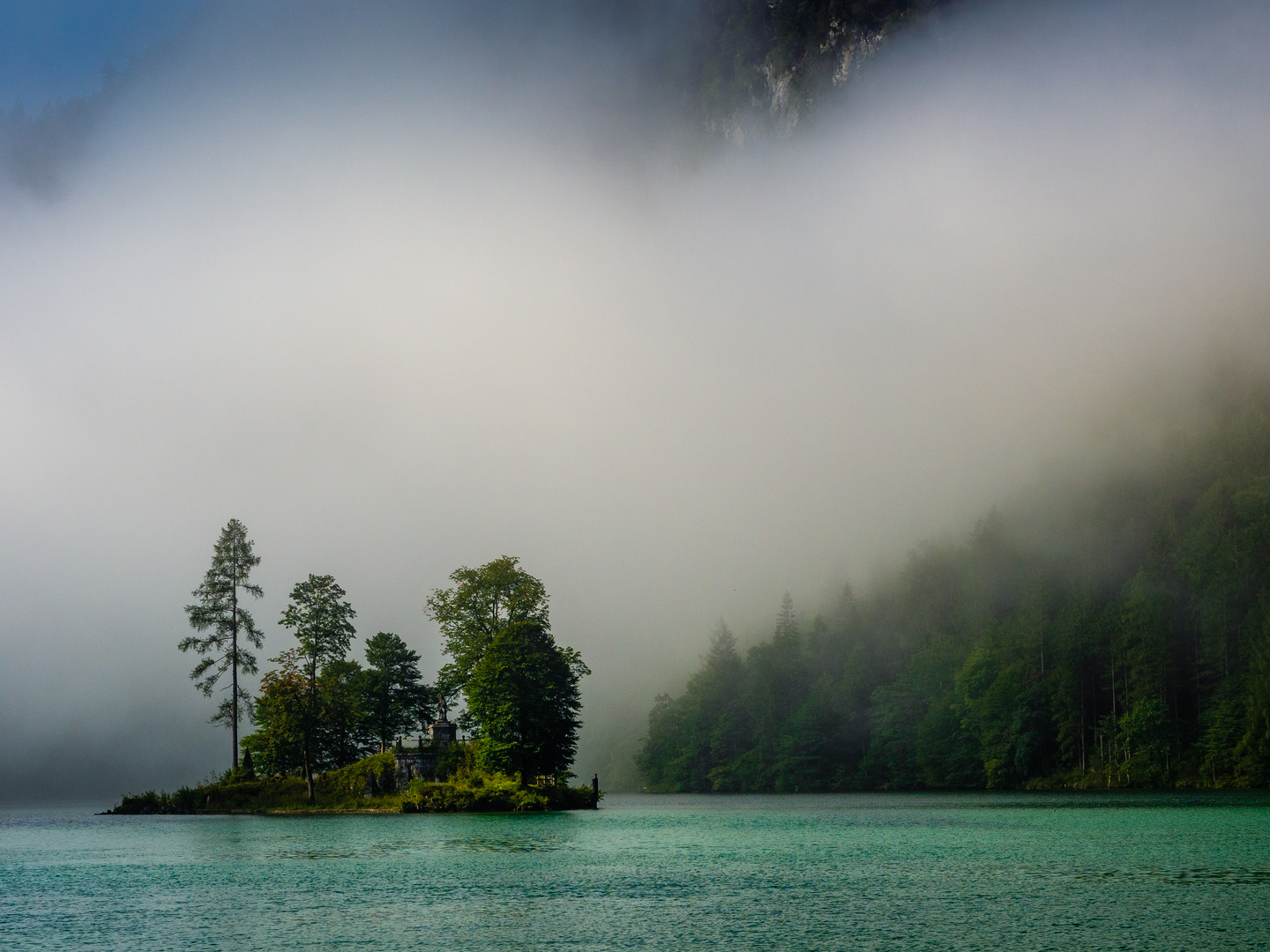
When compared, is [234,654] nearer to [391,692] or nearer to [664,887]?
[391,692]

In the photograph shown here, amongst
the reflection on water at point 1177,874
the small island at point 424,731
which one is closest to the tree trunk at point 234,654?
the small island at point 424,731

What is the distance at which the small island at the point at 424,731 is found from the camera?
87.2 m

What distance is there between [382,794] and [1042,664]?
282ft

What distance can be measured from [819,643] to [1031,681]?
47.3 m

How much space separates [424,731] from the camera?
104188mm

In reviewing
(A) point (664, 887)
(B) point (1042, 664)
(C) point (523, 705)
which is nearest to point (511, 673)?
(C) point (523, 705)

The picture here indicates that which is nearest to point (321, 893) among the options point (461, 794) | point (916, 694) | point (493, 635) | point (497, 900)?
point (497, 900)

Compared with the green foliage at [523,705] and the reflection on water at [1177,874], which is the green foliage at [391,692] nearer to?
the green foliage at [523,705]

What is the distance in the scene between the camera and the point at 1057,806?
276ft

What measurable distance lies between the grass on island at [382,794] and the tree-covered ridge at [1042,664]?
206 ft

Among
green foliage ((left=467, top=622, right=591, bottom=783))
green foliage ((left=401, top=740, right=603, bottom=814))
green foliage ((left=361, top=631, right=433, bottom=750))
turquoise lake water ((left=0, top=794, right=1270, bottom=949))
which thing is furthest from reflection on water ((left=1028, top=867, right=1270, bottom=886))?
green foliage ((left=361, top=631, right=433, bottom=750))

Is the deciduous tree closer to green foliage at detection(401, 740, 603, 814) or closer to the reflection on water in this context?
green foliage at detection(401, 740, 603, 814)

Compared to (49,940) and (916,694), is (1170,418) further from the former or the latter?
(49,940)

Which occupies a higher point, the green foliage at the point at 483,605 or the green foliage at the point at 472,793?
the green foliage at the point at 483,605
